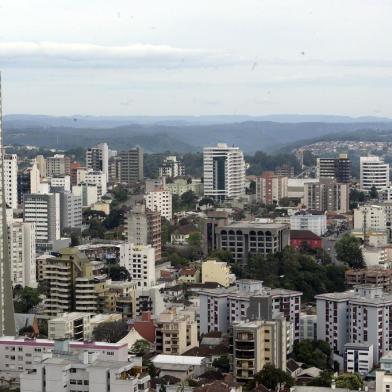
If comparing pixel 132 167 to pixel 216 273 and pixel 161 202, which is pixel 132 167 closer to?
pixel 161 202

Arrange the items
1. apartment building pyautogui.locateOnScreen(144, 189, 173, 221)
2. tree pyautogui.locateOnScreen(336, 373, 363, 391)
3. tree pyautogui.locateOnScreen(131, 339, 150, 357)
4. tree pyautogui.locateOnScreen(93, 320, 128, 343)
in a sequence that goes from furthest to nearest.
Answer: apartment building pyautogui.locateOnScreen(144, 189, 173, 221), tree pyautogui.locateOnScreen(93, 320, 128, 343), tree pyautogui.locateOnScreen(131, 339, 150, 357), tree pyautogui.locateOnScreen(336, 373, 363, 391)

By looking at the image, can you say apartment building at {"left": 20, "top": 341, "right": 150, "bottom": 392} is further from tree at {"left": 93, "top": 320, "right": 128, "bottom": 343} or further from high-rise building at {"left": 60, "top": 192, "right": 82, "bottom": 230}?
high-rise building at {"left": 60, "top": 192, "right": 82, "bottom": 230}

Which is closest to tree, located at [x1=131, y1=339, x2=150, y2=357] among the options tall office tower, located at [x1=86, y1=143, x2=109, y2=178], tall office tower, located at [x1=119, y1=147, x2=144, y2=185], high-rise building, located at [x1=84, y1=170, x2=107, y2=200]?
high-rise building, located at [x1=84, y1=170, x2=107, y2=200]

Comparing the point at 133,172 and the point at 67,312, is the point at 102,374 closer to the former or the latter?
the point at 67,312

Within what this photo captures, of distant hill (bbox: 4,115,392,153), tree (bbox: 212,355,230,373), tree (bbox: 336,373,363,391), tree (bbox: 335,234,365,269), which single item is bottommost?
tree (bbox: 336,373,363,391)

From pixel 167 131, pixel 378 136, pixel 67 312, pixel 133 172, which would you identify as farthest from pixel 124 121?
pixel 67 312

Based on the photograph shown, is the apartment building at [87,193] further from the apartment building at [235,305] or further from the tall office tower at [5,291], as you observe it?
the tall office tower at [5,291]

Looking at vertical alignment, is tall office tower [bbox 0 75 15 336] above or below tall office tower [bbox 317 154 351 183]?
below

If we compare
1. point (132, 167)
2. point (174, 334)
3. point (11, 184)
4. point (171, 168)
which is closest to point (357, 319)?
point (174, 334)
